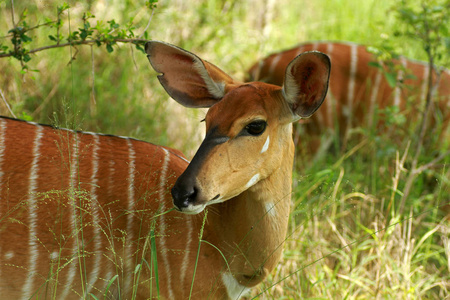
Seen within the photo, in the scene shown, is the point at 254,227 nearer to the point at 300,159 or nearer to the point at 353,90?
the point at 300,159

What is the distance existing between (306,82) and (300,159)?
2.56 m

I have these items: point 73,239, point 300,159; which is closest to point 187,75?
point 73,239

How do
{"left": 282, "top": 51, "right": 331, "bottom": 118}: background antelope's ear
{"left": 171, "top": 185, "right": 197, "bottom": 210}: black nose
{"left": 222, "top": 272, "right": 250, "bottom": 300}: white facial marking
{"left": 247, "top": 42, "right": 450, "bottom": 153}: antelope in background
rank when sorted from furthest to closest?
{"left": 247, "top": 42, "right": 450, "bottom": 153}: antelope in background < {"left": 222, "top": 272, "right": 250, "bottom": 300}: white facial marking < {"left": 282, "top": 51, "right": 331, "bottom": 118}: background antelope's ear < {"left": 171, "top": 185, "right": 197, "bottom": 210}: black nose

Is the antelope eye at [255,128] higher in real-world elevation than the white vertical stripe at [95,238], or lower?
higher

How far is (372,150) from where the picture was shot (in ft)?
15.3

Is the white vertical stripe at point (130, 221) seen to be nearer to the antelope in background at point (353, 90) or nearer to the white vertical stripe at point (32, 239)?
the white vertical stripe at point (32, 239)

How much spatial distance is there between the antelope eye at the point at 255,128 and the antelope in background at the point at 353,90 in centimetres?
277

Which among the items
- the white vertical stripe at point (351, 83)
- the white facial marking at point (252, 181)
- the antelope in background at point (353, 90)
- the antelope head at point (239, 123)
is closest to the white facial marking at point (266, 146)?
the antelope head at point (239, 123)

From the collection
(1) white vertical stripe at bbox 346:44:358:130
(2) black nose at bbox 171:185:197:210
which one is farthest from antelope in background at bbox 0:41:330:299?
(1) white vertical stripe at bbox 346:44:358:130

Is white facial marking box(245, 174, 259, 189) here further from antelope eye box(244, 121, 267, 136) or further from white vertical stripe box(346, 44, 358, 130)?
white vertical stripe box(346, 44, 358, 130)

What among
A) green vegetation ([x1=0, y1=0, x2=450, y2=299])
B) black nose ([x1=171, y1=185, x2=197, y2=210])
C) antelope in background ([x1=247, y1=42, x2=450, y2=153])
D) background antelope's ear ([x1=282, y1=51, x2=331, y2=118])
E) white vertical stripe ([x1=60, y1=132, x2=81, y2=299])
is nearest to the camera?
black nose ([x1=171, y1=185, x2=197, y2=210])

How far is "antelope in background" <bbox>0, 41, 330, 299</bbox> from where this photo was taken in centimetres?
235

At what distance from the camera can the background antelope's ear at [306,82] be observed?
2301 millimetres

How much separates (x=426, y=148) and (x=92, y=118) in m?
2.79
